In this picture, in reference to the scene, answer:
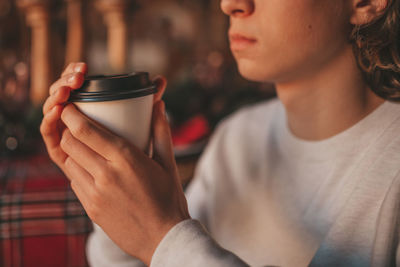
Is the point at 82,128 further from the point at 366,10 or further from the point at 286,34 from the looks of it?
the point at 366,10

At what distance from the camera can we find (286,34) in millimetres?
624

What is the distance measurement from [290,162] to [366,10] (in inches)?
13.4

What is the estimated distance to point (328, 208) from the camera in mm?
694

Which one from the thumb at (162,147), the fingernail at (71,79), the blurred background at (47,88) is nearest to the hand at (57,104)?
the fingernail at (71,79)

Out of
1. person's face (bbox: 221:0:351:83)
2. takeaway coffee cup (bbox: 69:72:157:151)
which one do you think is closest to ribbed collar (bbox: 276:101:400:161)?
person's face (bbox: 221:0:351:83)

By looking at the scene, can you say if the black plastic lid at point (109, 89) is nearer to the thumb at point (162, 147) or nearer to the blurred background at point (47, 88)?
the thumb at point (162, 147)

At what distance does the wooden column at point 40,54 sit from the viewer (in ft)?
3.90

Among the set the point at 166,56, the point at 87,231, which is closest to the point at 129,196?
the point at 87,231

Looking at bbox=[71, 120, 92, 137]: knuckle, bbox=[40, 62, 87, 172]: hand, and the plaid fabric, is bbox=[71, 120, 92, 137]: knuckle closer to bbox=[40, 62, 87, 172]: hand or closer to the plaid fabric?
bbox=[40, 62, 87, 172]: hand

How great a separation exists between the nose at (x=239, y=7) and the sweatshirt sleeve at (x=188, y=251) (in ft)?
1.23

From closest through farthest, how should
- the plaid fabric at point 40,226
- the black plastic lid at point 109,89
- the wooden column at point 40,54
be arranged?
the black plastic lid at point 109,89 < the plaid fabric at point 40,226 < the wooden column at point 40,54

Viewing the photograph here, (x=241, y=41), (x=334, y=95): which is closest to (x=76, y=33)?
(x=241, y=41)

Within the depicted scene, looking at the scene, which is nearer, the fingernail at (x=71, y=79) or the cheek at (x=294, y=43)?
the fingernail at (x=71, y=79)

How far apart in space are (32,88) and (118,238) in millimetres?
879
